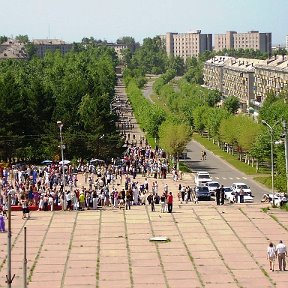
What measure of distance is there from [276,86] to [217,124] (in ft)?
124

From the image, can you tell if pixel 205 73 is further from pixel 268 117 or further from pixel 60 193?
pixel 60 193

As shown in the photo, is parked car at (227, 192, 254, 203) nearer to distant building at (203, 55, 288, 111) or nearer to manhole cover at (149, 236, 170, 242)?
manhole cover at (149, 236, 170, 242)

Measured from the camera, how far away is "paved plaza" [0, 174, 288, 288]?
27.9 meters

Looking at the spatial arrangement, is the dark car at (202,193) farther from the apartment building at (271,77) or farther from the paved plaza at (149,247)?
the apartment building at (271,77)

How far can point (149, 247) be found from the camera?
1264 inches

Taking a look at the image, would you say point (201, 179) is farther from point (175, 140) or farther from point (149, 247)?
point (149, 247)

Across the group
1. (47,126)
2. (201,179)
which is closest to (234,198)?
(201,179)

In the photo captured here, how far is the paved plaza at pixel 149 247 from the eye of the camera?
27.9 m

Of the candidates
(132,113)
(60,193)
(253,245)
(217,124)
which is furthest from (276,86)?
(253,245)

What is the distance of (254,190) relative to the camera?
182 feet

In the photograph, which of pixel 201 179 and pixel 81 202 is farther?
pixel 201 179

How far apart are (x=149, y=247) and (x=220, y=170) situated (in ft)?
119

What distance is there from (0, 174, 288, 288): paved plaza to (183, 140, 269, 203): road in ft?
45.4

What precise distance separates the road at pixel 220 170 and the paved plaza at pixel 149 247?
45.4ft
